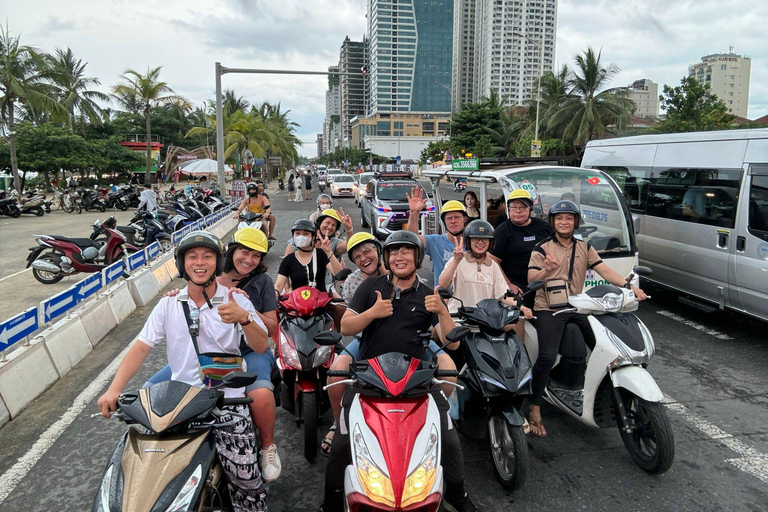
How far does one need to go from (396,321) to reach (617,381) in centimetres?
166

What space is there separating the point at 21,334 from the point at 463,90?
177 m

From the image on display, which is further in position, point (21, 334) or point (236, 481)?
point (21, 334)

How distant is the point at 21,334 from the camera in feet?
15.8

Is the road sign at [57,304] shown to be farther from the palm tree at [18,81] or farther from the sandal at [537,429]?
the palm tree at [18,81]

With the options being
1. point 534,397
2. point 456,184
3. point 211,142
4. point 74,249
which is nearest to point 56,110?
point 74,249

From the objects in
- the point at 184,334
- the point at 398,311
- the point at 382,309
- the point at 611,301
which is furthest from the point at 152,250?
the point at 611,301

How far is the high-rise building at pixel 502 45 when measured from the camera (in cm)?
14912

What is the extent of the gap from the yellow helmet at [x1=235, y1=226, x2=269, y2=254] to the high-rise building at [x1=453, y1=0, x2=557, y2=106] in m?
153

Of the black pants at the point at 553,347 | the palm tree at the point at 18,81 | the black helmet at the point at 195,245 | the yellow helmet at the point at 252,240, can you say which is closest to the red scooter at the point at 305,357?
the yellow helmet at the point at 252,240

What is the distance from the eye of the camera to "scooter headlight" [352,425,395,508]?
2.44 metres

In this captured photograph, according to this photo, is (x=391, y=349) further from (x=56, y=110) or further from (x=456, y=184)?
(x=56, y=110)

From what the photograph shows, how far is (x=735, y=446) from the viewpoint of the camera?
162 inches

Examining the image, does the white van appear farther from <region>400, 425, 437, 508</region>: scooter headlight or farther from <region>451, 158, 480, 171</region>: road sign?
<region>400, 425, 437, 508</region>: scooter headlight

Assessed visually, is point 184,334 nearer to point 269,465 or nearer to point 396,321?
point 269,465
